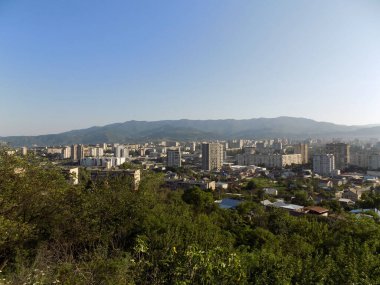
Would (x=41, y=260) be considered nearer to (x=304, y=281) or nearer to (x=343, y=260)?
(x=304, y=281)

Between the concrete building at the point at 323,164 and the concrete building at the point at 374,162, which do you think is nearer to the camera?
the concrete building at the point at 323,164

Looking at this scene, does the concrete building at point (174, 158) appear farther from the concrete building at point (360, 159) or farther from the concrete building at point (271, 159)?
the concrete building at point (360, 159)

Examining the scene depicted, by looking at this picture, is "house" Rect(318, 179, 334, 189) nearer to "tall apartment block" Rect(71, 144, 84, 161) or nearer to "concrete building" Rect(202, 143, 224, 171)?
"concrete building" Rect(202, 143, 224, 171)

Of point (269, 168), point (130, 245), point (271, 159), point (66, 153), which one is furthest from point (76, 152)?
point (130, 245)

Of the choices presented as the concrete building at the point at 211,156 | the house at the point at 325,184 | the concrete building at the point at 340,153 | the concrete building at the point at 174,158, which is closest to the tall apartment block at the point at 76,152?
the concrete building at the point at 174,158

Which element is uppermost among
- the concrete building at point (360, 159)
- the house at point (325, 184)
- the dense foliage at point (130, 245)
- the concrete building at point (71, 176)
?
the concrete building at point (71, 176)

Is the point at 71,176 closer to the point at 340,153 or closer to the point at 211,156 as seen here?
the point at 211,156

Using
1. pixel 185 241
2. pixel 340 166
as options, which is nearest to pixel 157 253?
pixel 185 241
